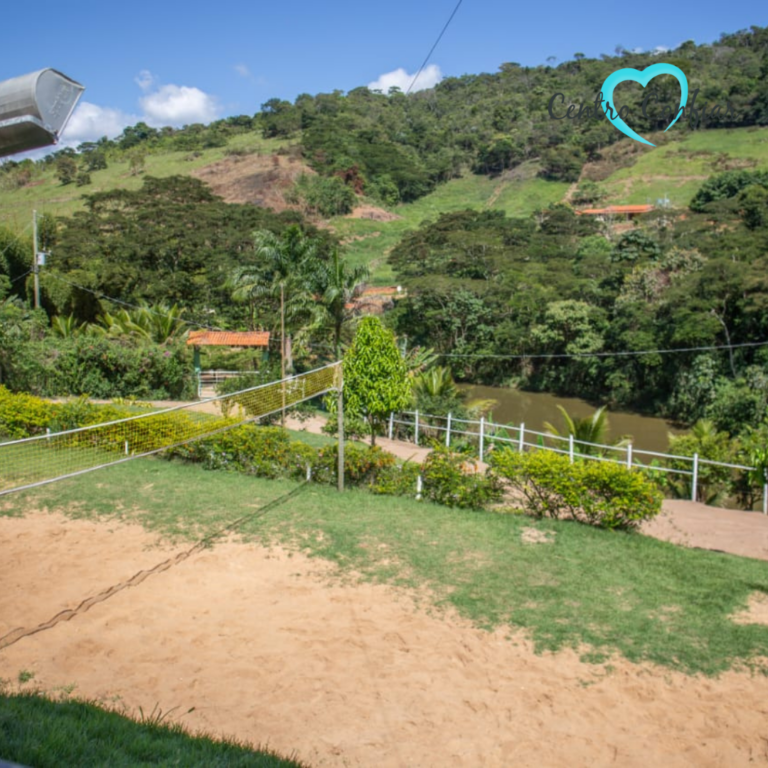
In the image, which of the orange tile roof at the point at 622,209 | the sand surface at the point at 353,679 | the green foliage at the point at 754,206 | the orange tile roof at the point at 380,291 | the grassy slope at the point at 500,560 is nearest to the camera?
the sand surface at the point at 353,679

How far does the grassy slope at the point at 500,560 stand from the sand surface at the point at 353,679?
0.50 m

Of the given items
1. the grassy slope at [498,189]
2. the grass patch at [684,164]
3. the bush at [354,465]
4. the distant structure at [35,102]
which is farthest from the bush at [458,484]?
the grass patch at [684,164]

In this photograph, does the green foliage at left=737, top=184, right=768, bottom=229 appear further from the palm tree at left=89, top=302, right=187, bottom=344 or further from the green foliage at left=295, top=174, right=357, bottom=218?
the green foliage at left=295, top=174, right=357, bottom=218

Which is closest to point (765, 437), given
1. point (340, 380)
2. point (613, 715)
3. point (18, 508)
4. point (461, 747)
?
point (340, 380)

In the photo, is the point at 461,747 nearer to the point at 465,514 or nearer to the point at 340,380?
the point at 465,514

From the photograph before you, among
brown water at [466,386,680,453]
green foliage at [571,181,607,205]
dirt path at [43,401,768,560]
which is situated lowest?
brown water at [466,386,680,453]

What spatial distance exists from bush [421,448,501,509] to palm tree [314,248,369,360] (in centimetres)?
1315

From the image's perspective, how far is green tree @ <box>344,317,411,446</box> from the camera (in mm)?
13984

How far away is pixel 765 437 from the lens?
15.4 metres

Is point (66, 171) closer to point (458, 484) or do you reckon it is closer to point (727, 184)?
point (727, 184)

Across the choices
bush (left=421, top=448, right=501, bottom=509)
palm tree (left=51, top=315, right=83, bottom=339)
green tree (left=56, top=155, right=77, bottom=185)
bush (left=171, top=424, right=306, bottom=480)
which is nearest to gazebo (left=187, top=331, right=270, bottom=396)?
palm tree (left=51, top=315, right=83, bottom=339)

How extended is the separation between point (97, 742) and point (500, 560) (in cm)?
646

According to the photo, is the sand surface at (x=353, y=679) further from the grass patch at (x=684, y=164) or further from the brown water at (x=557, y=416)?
the grass patch at (x=684, y=164)

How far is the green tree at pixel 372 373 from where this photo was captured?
14.0m
